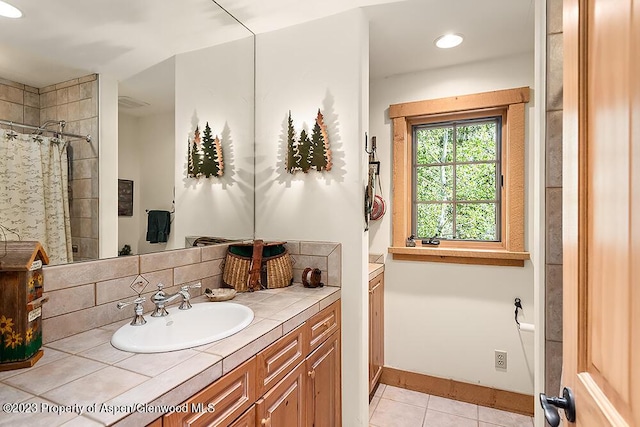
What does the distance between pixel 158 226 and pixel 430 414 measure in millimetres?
2064

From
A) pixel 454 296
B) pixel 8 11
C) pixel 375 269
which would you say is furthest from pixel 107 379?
pixel 454 296

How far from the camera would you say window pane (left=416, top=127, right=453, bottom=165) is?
2.49 m

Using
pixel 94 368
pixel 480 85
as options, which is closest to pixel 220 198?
pixel 94 368

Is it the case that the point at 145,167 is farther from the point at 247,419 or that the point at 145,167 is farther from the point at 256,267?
the point at 247,419

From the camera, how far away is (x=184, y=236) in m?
1.68

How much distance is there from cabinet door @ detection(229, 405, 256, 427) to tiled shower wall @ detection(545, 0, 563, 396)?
1.11 metres

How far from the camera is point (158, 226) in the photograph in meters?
1.53

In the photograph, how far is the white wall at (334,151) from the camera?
5.86ft

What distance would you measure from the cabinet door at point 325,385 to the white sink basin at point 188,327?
0.40 meters

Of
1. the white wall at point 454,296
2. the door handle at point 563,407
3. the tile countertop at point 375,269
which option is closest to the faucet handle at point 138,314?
the door handle at point 563,407

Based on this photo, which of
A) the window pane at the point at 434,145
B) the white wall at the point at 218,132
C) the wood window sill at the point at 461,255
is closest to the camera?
the white wall at the point at 218,132

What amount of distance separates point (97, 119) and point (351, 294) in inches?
56.6

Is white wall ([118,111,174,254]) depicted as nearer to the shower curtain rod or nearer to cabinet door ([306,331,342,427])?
the shower curtain rod

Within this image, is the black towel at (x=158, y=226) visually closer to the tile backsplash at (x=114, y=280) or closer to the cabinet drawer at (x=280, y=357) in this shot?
the tile backsplash at (x=114, y=280)
